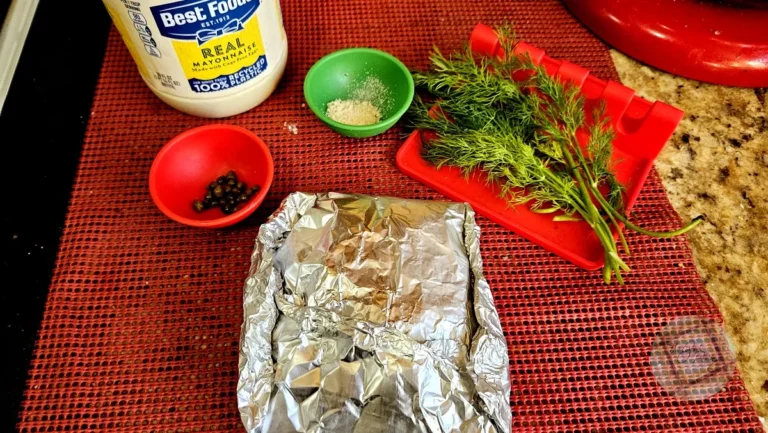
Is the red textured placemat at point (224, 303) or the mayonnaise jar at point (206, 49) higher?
the mayonnaise jar at point (206, 49)

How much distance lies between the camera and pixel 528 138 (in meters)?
0.79

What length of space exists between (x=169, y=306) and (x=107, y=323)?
3.1 inches

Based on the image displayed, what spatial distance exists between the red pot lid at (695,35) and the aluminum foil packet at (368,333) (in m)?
0.52

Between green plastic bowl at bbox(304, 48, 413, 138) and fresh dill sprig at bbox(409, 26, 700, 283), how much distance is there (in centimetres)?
3

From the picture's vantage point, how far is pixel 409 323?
588 mm

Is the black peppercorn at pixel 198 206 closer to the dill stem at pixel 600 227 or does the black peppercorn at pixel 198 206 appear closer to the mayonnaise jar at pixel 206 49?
the mayonnaise jar at pixel 206 49

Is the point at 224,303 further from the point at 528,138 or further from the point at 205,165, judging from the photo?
the point at 528,138

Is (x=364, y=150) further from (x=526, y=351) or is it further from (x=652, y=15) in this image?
(x=652, y=15)

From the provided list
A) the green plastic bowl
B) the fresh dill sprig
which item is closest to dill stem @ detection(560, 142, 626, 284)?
the fresh dill sprig

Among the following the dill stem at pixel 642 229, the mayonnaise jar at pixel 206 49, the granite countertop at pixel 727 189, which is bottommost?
the granite countertop at pixel 727 189

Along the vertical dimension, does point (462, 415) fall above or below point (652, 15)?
below

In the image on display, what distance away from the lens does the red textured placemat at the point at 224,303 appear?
65 centimetres

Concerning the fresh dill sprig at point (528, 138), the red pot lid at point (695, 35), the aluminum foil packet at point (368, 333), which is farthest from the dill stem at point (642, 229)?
the red pot lid at point (695, 35)

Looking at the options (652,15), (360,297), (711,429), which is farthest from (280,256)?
(652,15)
